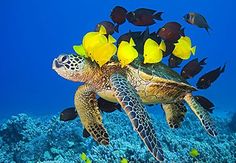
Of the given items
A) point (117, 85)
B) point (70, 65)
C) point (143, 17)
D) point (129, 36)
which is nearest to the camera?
point (117, 85)

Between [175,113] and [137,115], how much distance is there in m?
1.87

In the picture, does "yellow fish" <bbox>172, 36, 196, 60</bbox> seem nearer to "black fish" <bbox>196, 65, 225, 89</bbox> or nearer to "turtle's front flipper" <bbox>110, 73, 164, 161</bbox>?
"black fish" <bbox>196, 65, 225, 89</bbox>

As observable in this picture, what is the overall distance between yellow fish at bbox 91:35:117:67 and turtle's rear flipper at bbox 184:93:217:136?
5.03 feet

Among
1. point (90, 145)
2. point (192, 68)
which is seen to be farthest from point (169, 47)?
point (90, 145)

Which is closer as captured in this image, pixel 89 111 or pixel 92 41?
pixel 92 41

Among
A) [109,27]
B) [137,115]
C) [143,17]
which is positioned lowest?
[137,115]

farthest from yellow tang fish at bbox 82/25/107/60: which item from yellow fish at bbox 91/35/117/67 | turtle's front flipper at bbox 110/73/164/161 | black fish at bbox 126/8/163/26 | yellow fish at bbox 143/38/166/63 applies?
black fish at bbox 126/8/163/26

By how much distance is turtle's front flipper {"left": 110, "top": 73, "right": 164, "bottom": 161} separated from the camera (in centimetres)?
337

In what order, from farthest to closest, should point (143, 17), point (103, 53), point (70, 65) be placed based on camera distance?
point (143, 17) → point (70, 65) → point (103, 53)

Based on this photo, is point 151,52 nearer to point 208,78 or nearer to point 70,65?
point 70,65

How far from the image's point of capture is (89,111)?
4.75 m

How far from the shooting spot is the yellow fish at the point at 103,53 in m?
4.11

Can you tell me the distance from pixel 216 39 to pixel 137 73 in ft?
509

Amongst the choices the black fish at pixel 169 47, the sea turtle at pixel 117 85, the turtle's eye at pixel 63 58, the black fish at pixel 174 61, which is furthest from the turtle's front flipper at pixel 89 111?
the black fish at pixel 174 61
